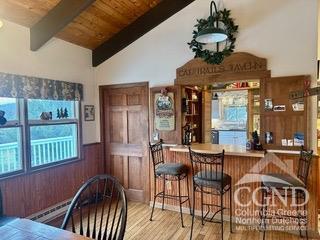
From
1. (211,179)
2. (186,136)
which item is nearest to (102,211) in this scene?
(211,179)

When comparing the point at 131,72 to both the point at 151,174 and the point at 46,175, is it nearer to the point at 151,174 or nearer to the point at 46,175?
the point at 151,174

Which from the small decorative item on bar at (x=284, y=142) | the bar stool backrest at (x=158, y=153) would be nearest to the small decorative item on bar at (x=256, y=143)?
the small decorative item on bar at (x=284, y=142)

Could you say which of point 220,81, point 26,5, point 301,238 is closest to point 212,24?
point 220,81

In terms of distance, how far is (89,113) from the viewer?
4070mm

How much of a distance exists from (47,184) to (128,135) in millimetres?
1415

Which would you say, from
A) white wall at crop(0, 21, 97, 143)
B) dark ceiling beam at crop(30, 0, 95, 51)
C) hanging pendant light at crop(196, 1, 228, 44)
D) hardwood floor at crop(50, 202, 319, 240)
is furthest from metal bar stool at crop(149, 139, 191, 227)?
dark ceiling beam at crop(30, 0, 95, 51)

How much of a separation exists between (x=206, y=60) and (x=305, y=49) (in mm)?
1180

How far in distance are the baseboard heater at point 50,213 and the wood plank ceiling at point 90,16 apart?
2.47m

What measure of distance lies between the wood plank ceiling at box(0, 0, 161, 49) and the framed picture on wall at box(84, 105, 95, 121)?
1.02m

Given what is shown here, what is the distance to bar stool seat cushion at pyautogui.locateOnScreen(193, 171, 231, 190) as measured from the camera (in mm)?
2704

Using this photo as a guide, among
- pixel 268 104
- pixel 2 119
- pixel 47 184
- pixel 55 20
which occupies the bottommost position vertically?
pixel 47 184

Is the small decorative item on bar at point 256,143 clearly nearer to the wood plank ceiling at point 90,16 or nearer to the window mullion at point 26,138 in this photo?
the wood plank ceiling at point 90,16

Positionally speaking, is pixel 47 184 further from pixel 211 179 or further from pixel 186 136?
pixel 211 179

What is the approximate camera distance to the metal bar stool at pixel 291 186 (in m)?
2.59
